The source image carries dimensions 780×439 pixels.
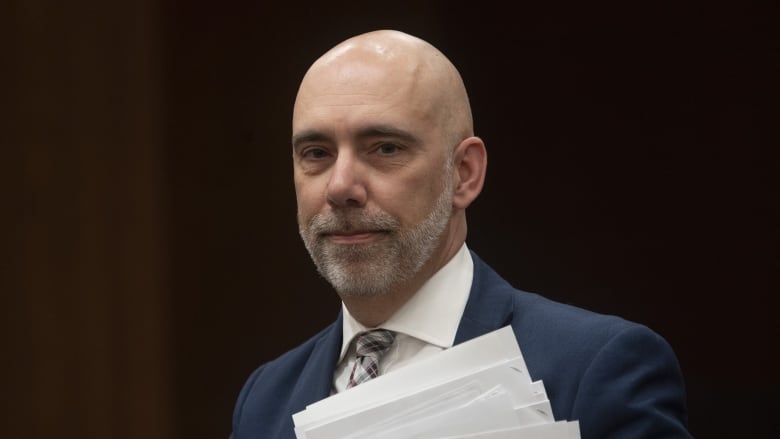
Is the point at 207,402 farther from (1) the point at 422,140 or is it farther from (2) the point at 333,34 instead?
(1) the point at 422,140

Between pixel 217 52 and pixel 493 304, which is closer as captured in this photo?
pixel 493 304

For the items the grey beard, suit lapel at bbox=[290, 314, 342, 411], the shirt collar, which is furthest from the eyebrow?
suit lapel at bbox=[290, 314, 342, 411]

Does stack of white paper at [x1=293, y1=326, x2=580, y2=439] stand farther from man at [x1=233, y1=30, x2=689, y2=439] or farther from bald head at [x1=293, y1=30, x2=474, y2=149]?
bald head at [x1=293, y1=30, x2=474, y2=149]

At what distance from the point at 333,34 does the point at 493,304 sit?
176 centimetres

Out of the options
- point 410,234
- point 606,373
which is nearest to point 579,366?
point 606,373

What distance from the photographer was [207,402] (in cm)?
368

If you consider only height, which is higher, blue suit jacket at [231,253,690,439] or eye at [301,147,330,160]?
eye at [301,147,330,160]

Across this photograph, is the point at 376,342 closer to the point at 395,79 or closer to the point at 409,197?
the point at 409,197

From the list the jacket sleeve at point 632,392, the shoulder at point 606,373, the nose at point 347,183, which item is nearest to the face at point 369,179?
the nose at point 347,183

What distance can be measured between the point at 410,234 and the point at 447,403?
372mm

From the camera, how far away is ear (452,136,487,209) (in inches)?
79.3

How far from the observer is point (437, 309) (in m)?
1.97

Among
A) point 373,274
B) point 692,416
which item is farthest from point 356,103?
point 692,416

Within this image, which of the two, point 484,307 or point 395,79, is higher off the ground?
point 395,79
